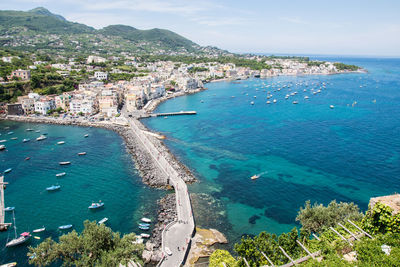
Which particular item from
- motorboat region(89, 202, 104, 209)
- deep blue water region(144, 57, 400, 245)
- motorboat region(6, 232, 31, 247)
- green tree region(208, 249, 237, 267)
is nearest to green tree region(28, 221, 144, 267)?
green tree region(208, 249, 237, 267)

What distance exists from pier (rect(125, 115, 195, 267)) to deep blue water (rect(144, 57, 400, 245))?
1538mm

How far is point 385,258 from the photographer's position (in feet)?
37.6

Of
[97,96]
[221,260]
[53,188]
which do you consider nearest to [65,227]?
[53,188]

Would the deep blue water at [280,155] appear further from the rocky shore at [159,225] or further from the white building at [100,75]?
the white building at [100,75]

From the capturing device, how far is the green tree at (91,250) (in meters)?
16.1

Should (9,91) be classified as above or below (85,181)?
above

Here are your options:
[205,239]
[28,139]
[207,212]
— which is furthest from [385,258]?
[28,139]

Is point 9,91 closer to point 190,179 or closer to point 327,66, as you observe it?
point 190,179

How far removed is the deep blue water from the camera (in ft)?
91.9

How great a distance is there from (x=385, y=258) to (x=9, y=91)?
84.3m

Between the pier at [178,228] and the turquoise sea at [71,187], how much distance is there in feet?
8.91

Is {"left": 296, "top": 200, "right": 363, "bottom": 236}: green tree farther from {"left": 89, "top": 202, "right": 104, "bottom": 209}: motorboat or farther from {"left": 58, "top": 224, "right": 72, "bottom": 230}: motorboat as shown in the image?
{"left": 58, "top": 224, "right": 72, "bottom": 230}: motorboat

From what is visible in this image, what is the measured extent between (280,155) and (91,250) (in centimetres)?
3151

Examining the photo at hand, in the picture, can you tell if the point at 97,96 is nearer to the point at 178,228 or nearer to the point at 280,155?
the point at 280,155
